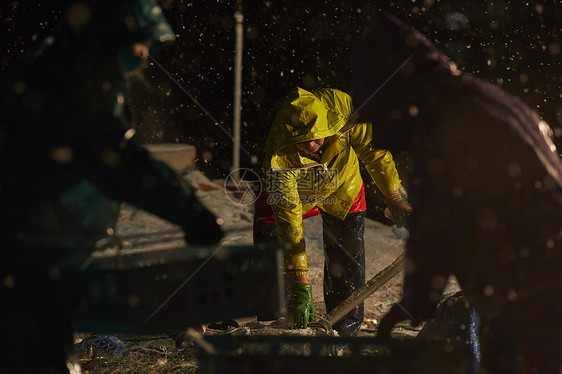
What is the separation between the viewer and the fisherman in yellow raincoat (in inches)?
118

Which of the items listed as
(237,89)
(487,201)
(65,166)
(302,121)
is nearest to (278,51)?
(237,89)

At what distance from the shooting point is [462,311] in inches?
82.7

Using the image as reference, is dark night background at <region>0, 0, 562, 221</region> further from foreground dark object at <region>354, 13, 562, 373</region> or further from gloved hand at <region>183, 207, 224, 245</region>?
gloved hand at <region>183, 207, 224, 245</region>

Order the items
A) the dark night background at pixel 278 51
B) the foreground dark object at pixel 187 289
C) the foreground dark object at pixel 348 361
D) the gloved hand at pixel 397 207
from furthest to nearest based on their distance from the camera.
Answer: the dark night background at pixel 278 51
the gloved hand at pixel 397 207
the foreground dark object at pixel 187 289
the foreground dark object at pixel 348 361

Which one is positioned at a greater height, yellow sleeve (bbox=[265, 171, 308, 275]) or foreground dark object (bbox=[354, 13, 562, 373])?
foreground dark object (bbox=[354, 13, 562, 373])

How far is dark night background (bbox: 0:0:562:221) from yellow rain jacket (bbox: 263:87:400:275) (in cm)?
299

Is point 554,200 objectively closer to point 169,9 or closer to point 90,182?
point 90,182

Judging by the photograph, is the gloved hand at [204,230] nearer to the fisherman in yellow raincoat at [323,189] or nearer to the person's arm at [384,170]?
the fisherman in yellow raincoat at [323,189]

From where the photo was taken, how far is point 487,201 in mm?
1519

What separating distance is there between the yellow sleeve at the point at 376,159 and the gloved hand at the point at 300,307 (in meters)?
0.87

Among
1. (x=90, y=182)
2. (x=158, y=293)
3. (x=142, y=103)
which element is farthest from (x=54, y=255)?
(x=142, y=103)

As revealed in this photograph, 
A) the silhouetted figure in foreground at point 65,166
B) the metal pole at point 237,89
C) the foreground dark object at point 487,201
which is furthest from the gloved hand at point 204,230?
the metal pole at point 237,89

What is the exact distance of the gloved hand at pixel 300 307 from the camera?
9.50ft

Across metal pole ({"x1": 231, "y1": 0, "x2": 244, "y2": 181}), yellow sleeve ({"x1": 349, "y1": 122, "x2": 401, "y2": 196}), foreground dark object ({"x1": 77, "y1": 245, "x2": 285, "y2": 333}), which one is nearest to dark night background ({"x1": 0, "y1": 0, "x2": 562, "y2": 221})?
metal pole ({"x1": 231, "y1": 0, "x2": 244, "y2": 181})
